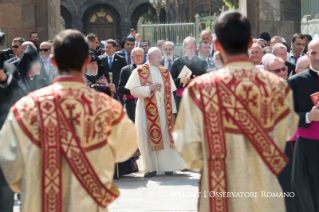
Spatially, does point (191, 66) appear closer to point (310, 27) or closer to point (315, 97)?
point (315, 97)

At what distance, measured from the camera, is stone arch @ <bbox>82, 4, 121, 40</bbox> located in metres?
48.9

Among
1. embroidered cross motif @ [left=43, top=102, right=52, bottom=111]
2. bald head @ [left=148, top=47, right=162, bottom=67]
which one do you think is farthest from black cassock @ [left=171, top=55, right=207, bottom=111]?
embroidered cross motif @ [left=43, top=102, right=52, bottom=111]

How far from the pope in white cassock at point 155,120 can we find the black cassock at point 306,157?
154 inches

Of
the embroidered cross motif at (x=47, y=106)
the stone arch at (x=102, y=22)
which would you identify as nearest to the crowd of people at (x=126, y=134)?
the embroidered cross motif at (x=47, y=106)

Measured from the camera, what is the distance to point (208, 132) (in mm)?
3742

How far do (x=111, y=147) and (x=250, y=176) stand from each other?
0.83m

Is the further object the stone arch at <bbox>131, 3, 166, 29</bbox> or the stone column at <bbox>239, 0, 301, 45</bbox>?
the stone arch at <bbox>131, 3, 166, 29</bbox>

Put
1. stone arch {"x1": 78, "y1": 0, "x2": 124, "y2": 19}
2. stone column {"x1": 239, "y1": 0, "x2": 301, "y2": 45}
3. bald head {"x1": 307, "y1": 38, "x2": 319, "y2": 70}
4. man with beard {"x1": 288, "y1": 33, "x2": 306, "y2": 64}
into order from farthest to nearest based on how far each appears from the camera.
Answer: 1. stone arch {"x1": 78, "y1": 0, "x2": 124, "y2": 19}
2. stone column {"x1": 239, "y1": 0, "x2": 301, "y2": 45}
3. man with beard {"x1": 288, "y1": 33, "x2": 306, "y2": 64}
4. bald head {"x1": 307, "y1": 38, "x2": 319, "y2": 70}

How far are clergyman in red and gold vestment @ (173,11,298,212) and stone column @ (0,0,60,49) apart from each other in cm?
1265

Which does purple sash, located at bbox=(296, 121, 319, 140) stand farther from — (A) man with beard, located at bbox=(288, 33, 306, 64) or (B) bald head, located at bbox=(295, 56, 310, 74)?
(A) man with beard, located at bbox=(288, 33, 306, 64)

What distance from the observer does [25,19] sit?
16.0 m

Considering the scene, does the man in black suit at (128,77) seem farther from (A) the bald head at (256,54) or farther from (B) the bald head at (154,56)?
(A) the bald head at (256,54)

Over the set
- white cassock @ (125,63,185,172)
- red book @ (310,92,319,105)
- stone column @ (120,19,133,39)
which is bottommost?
white cassock @ (125,63,185,172)

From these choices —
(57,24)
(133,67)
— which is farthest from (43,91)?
(57,24)
